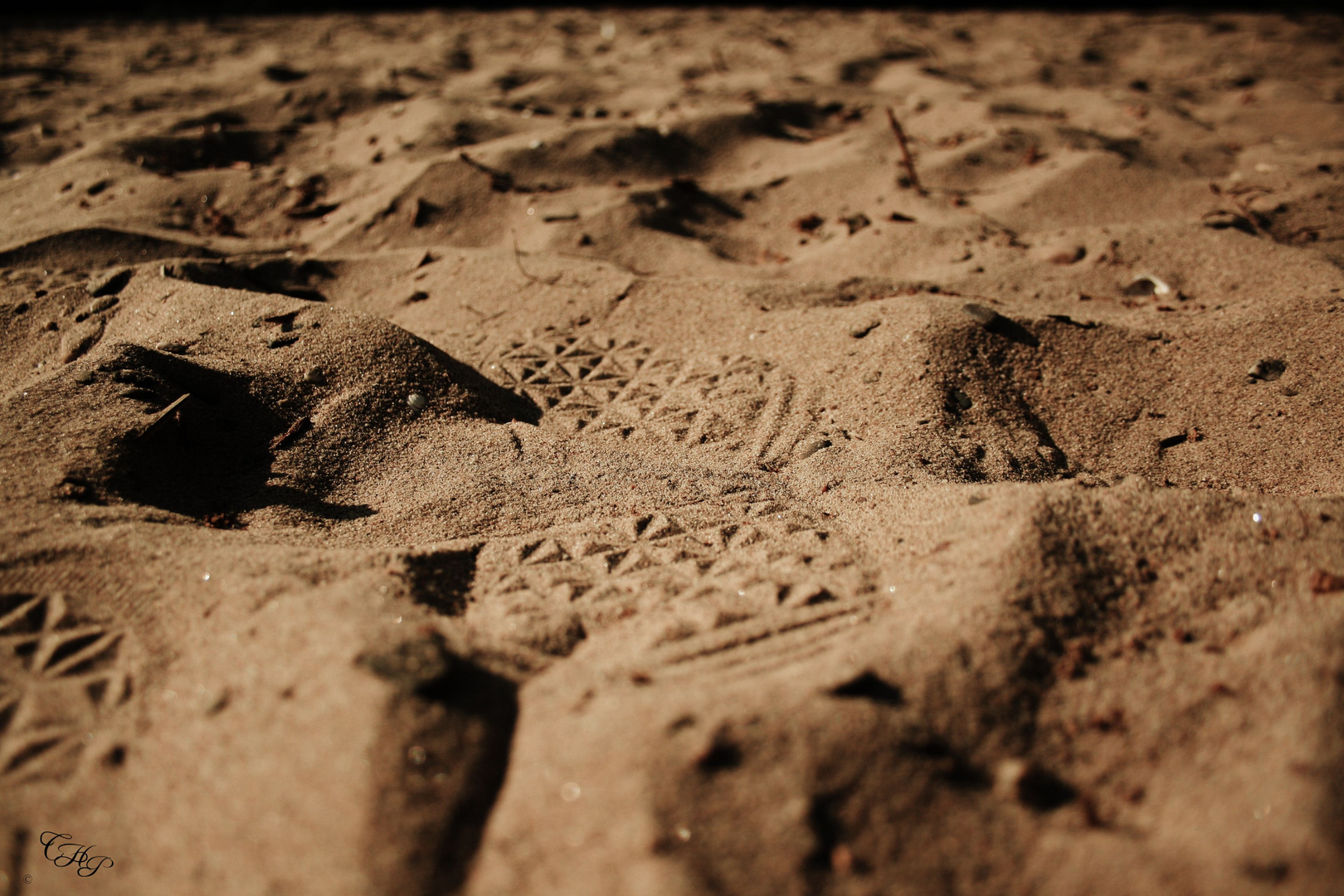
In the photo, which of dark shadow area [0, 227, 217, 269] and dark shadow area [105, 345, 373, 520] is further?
dark shadow area [0, 227, 217, 269]

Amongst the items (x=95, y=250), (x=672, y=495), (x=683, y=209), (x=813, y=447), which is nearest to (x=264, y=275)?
(x=95, y=250)

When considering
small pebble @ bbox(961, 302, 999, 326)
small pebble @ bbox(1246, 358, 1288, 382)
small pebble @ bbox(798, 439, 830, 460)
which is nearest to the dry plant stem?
small pebble @ bbox(961, 302, 999, 326)

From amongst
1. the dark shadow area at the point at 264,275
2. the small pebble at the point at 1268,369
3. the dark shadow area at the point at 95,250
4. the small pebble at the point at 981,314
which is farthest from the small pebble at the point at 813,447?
the dark shadow area at the point at 95,250

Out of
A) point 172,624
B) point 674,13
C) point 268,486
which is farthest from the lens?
point 674,13

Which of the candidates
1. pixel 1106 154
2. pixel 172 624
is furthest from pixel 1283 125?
pixel 172 624

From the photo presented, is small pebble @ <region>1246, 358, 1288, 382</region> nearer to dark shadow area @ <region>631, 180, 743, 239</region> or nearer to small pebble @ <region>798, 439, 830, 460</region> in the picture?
small pebble @ <region>798, 439, 830, 460</region>

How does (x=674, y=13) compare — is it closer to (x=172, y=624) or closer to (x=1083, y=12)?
(x=1083, y=12)

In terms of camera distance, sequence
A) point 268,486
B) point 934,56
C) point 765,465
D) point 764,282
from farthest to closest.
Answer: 1. point 934,56
2. point 764,282
3. point 765,465
4. point 268,486

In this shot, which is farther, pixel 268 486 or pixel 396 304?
pixel 396 304

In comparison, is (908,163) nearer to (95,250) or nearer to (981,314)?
(981,314)
